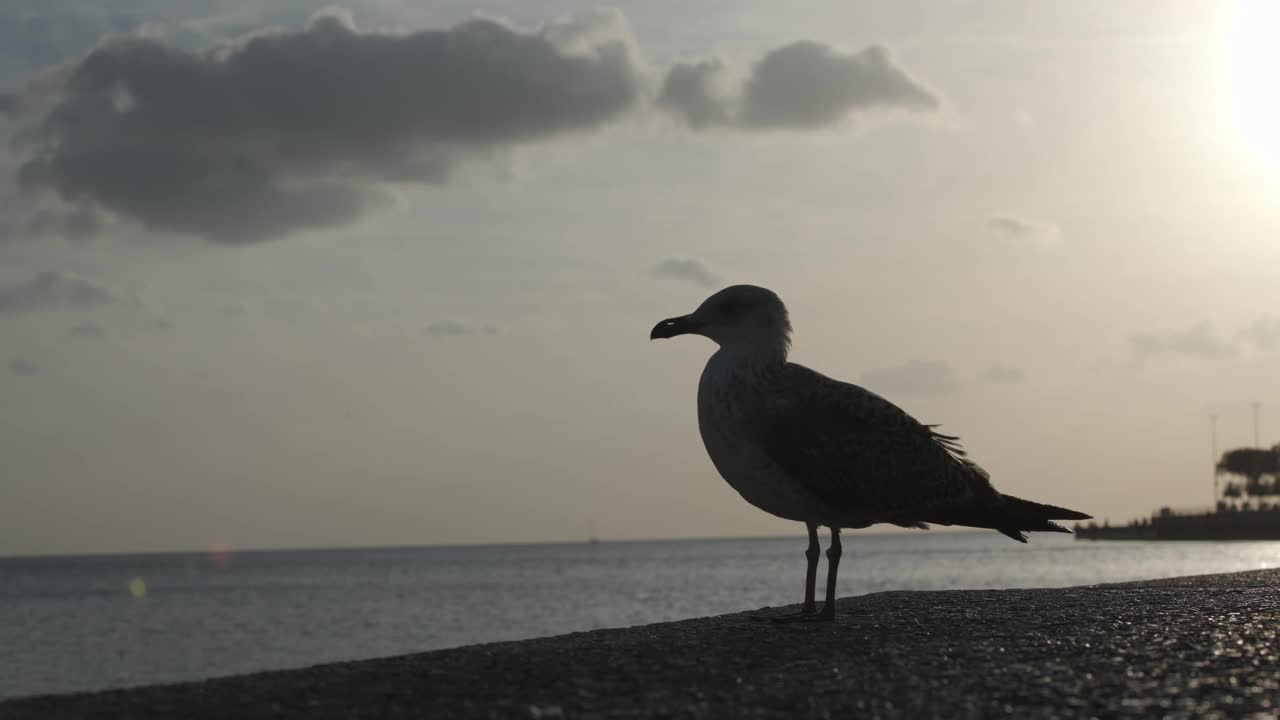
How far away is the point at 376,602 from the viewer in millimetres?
100625

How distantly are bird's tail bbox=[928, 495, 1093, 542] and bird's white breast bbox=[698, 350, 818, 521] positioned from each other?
135cm

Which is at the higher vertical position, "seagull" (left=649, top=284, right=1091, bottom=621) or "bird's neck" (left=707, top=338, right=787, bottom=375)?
"bird's neck" (left=707, top=338, right=787, bottom=375)

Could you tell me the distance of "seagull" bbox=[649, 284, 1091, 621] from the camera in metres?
9.63

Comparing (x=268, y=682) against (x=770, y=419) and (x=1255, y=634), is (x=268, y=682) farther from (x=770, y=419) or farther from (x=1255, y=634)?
(x=1255, y=634)

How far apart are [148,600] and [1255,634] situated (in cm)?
12005

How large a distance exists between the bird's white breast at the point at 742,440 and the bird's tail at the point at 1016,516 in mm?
1347

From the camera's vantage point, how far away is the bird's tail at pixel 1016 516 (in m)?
10.3

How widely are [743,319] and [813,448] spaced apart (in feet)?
4.07

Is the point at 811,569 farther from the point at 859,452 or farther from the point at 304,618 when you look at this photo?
the point at 304,618

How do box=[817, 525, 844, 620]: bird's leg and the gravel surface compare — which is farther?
box=[817, 525, 844, 620]: bird's leg

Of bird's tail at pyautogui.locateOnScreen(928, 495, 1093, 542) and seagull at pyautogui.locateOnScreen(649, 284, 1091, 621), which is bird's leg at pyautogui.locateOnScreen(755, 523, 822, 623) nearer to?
seagull at pyautogui.locateOnScreen(649, 284, 1091, 621)

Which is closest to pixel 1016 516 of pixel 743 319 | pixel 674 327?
pixel 743 319

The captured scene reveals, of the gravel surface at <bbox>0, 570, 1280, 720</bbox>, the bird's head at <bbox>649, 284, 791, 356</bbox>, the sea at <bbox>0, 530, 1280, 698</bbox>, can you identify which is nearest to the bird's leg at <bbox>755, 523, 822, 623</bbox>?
the gravel surface at <bbox>0, 570, 1280, 720</bbox>

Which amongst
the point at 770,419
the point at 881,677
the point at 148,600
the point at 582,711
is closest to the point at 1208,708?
the point at 881,677
